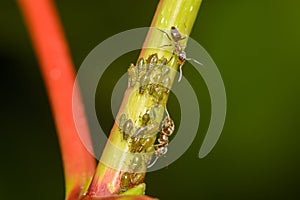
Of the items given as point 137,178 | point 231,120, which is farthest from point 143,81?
point 231,120

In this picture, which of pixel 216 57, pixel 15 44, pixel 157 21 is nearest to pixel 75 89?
pixel 157 21

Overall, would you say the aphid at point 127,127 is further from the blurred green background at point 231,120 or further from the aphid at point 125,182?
the blurred green background at point 231,120

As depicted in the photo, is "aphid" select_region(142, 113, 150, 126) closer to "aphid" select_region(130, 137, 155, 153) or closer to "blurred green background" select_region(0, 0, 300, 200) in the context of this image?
"aphid" select_region(130, 137, 155, 153)

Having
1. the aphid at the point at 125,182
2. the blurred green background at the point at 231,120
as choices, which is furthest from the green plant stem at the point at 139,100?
the blurred green background at the point at 231,120

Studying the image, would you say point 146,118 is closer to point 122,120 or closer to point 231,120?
point 122,120

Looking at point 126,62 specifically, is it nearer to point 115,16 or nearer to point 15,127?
point 115,16

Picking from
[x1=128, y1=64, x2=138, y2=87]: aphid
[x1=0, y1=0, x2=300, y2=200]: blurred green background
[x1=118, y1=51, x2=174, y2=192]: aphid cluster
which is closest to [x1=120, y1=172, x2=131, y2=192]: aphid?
[x1=118, y1=51, x2=174, y2=192]: aphid cluster
